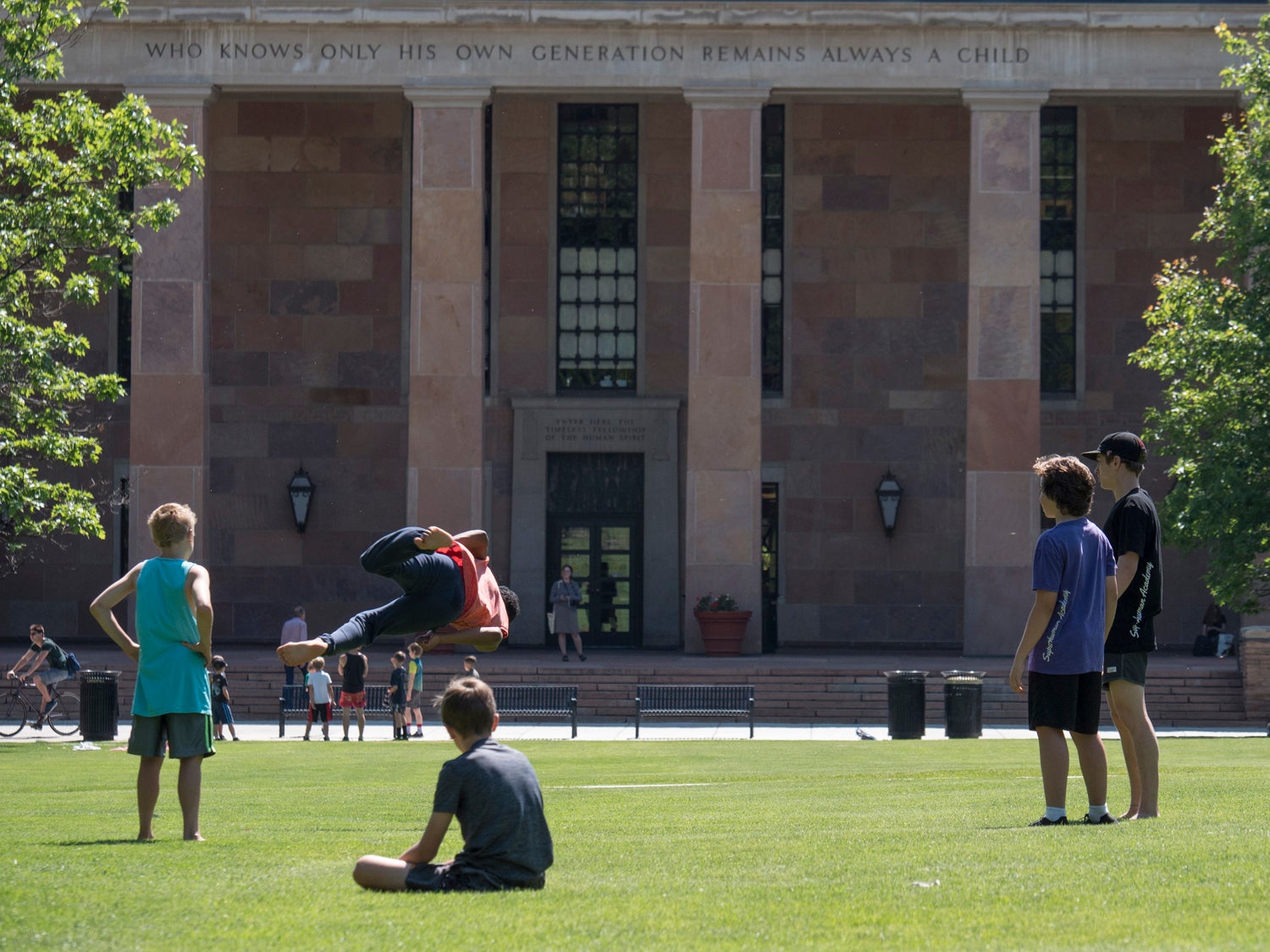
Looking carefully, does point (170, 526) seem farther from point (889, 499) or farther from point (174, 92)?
point (889, 499)

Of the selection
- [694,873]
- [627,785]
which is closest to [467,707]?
[694,873]

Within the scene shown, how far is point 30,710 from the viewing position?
24875 mm

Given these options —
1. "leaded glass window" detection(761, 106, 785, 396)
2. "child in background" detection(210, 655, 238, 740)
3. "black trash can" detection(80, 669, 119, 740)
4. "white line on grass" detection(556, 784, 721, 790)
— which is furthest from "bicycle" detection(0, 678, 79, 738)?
"leaded glass window" detection(761, 106, 785, 396)

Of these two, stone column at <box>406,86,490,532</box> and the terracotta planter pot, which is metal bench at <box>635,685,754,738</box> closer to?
the terracotta planter pot

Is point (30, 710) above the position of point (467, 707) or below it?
below

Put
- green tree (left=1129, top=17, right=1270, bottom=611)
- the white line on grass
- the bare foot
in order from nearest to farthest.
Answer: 1. the bare foot
2. the white line on grass
3. green tree (left=1129, top=17, right=1270, bottom=611)

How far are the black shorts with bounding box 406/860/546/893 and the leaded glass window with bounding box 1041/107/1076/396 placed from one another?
91.1ft

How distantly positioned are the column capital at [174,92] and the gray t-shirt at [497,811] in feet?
78.4

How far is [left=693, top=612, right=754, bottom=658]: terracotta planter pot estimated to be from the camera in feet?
94.3

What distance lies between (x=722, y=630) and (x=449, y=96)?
9.94m

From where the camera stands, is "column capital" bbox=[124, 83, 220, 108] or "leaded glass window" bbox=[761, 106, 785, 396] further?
"leaded glass window" bbox=[761, 106, 785, 396]

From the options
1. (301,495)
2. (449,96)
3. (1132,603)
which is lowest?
(1132,603)

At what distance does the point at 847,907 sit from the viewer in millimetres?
6723

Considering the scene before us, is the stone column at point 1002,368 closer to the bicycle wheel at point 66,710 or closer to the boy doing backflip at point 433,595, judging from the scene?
the bicycle wheel at point 66,710
